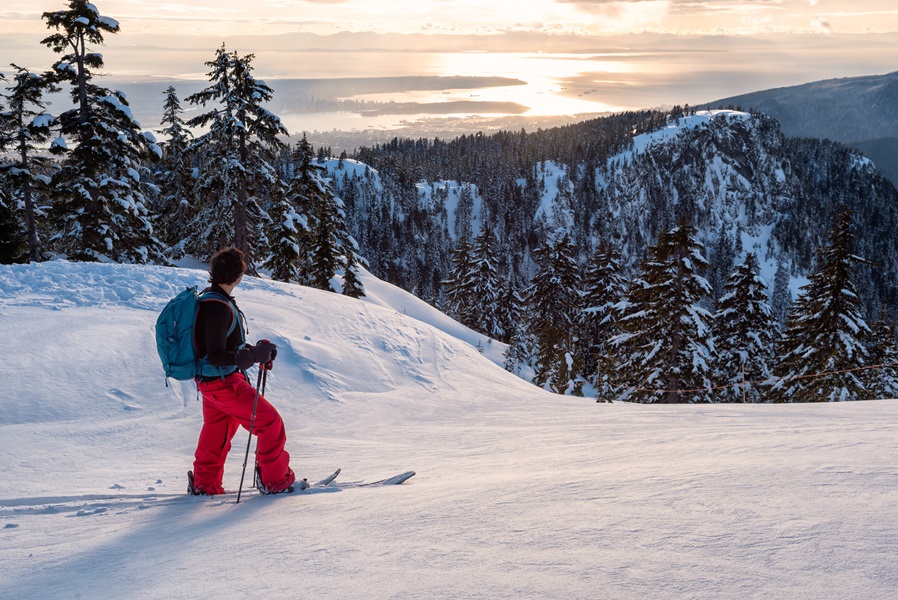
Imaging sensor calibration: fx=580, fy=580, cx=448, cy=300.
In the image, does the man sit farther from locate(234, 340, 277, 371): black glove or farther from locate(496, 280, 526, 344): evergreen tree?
locate(496, 280, 526, 344): evergreen tree

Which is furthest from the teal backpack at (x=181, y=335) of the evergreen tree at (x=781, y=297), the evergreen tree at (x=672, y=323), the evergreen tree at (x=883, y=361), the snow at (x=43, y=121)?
the evergreen tree at (x=781, y=297)

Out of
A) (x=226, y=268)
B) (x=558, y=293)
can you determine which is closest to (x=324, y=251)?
(x=558, y=293)

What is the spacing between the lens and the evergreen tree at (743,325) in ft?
104

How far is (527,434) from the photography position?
316 inches

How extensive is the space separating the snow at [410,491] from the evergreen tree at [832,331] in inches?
785

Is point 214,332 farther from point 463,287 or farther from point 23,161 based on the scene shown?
point 463,287

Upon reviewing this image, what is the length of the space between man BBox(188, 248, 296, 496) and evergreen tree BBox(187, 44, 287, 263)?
2584 centimetres

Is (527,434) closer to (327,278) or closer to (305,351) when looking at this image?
(305,351)

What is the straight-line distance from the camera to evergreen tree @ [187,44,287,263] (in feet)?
92.5

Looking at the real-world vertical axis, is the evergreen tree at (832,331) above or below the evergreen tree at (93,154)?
below

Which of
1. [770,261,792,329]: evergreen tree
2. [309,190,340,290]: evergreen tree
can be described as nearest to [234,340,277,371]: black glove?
[309,190,340,290]: evergreen tree

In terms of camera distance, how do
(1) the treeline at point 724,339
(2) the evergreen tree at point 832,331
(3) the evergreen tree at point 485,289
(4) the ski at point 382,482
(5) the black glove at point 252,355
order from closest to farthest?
(5) the black glove at point 252,355 → (4) the ski at point 382,482 → (1) the treeline at point 724,339 → (2) the evergreen tree at point 832,331 → (3) the evergreen tree at point 485,289

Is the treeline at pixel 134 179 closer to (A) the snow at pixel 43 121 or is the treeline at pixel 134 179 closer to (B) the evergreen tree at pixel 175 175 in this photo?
(A) the snow at pixel 43 121

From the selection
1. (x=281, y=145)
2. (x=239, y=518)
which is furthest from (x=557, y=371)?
(x=239, y=518)
